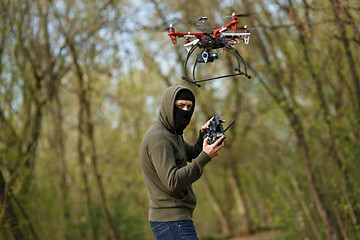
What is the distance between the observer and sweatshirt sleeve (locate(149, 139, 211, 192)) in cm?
279

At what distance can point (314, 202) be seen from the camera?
7.17 metres

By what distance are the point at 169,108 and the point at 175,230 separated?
0.87 m

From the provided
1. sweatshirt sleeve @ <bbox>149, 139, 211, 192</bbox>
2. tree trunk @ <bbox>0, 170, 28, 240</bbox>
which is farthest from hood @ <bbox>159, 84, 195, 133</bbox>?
tree trunk @ <bbox>0, 170, 28, 240</bbox>

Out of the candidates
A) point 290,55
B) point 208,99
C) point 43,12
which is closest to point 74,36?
point 43,12

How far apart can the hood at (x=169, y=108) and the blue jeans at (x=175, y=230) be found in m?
0.68

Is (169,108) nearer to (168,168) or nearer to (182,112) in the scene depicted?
(182,112)

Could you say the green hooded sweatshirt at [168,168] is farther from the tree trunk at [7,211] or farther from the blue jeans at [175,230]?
the tree trunk at [7,211]

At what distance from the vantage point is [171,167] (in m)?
2.80

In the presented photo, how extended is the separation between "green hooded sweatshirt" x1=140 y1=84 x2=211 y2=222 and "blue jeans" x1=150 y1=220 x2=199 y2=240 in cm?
4

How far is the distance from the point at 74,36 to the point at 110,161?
12.3 ft

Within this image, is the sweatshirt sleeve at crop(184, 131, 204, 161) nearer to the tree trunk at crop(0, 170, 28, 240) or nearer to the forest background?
the forest background

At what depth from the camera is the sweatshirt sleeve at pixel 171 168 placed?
2787 mm

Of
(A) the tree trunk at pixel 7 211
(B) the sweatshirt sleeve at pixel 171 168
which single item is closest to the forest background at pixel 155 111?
(A) the tree trunk at pixel 7 211

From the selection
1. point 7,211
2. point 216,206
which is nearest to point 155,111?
point 216,206
